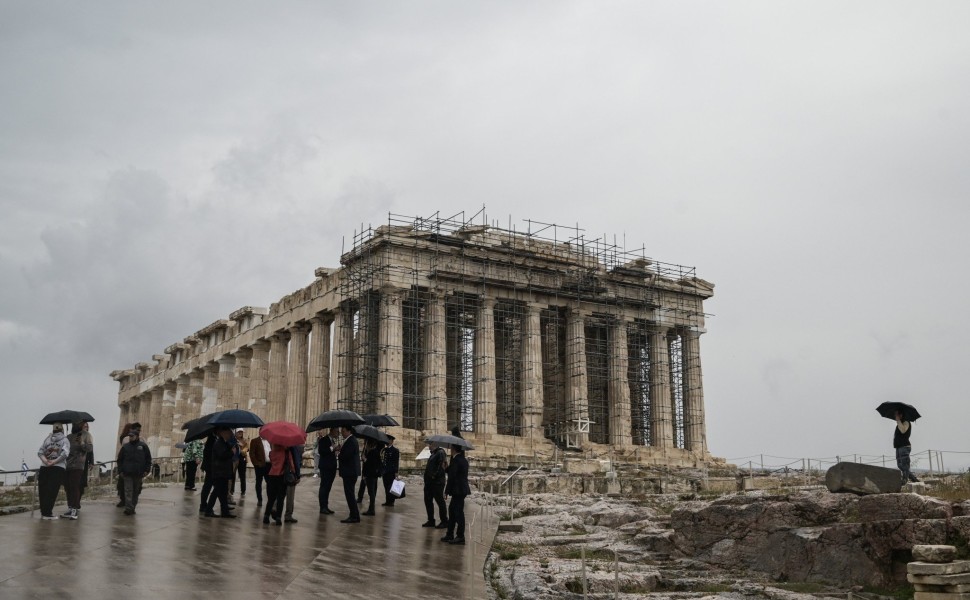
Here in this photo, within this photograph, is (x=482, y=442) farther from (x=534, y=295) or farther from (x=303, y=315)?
(x=303, y=315)

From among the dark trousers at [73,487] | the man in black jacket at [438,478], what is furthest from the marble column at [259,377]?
the man in black jacket at [438,478]

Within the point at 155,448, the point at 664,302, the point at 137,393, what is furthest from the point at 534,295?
the point at 137,393

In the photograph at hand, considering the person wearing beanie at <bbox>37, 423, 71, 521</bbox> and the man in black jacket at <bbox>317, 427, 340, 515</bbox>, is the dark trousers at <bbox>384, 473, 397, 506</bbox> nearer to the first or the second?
the man in black jacket at <bbox>317, 427, 340, 515</bbox>

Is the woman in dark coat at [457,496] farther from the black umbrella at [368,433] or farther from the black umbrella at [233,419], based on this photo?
the black umbrella at [233,419]

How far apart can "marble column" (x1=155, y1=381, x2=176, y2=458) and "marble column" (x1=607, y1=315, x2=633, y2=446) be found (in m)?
28.8

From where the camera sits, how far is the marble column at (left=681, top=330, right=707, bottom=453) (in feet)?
182

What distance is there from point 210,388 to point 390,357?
69.3 feet

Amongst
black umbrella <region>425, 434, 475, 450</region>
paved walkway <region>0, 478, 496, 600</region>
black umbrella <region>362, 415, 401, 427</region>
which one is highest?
black umbrella <region>362, 415, 401, 427</region>

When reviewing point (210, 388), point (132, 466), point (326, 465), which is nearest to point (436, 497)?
point (326, 465)

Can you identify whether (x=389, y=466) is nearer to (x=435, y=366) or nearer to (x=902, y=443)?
(x=902, y=443)

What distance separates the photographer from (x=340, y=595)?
13336mm

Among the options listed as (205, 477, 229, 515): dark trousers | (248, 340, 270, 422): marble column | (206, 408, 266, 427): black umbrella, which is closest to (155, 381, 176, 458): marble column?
(248, 340, 270, 422): marble column

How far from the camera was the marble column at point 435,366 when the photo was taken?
47219 mm

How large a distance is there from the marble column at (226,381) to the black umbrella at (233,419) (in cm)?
3924
